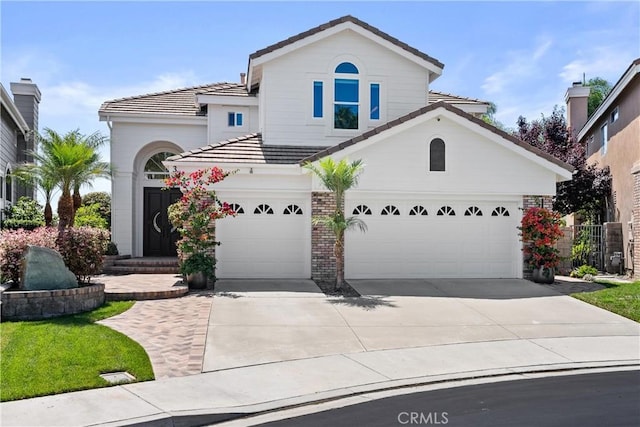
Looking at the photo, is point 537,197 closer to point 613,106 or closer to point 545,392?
point 613,106

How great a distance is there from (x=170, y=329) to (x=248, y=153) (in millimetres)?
7121

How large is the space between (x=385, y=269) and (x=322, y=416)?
9.97m

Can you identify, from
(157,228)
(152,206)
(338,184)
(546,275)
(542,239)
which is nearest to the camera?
(338,184)

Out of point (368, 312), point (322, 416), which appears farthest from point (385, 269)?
point (322, 416)

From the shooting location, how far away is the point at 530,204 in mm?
16625

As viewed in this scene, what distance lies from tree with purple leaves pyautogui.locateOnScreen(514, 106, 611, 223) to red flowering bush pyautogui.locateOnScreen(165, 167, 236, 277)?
46.2 feet

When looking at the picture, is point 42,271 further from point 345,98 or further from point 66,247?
point 345,98

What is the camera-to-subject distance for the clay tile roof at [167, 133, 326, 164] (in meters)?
15.5

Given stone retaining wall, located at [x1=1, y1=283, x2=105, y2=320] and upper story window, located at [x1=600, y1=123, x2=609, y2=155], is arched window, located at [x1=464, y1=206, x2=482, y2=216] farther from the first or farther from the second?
stone retaining wall, located at [x1=1, y1=283, x2=105, y2=320]

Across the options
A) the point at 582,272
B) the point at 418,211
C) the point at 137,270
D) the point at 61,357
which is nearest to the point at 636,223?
the point at 582,272

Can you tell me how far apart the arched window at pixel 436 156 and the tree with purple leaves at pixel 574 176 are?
8524mm

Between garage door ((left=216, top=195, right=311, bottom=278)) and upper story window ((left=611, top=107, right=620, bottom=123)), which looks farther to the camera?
upper story window ((left=611, top=107, right=620, bottom=123))

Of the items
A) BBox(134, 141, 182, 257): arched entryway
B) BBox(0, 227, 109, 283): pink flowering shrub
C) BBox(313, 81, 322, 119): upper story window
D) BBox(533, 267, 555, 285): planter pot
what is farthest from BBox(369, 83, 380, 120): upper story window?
BBox(0, 227, 109, 283): pink flowering shrub

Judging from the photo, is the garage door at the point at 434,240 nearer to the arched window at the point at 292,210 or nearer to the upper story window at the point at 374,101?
the arched window at the point at 292,210
